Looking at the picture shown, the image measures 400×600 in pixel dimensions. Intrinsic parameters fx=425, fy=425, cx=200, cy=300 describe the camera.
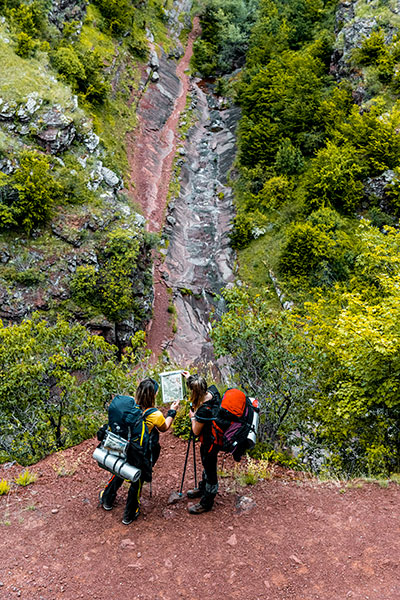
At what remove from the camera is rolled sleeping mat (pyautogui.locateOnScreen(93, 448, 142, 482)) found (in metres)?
6.01

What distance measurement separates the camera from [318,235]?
21.6 m

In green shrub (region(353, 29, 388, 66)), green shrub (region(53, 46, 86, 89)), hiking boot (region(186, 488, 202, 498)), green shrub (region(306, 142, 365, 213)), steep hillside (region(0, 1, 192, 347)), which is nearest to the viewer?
hiking boot (region(186, 488, 202, 498))

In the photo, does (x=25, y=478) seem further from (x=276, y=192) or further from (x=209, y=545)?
(x=276, y=192)

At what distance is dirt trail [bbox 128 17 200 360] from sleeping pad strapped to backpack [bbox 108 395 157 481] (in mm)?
15388

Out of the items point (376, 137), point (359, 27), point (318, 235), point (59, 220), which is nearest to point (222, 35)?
point (359, 27)

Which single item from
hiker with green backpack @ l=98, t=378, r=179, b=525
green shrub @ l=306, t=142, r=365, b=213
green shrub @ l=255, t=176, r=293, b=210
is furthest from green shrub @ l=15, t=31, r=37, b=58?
hiker with green backpack @ l=98, t=378, r=179, b=525

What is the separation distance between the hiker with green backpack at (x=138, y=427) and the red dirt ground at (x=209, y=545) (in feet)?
2.06

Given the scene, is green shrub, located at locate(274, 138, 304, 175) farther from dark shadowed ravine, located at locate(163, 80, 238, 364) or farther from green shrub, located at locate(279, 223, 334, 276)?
green shrub, located at locate(279, 223, 334, 276)

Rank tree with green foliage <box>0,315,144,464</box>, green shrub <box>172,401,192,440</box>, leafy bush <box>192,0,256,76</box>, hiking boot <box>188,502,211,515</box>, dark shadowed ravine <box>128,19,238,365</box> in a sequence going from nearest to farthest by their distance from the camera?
hiking boot <box>188,502,211,515</box> < tree with green foliage <box>0,315,144,464</box> < green shrub <box>172,401,192,440</box> < dark shadowed ravine <box>128,19,238,365</box> < leafy bush <box>192,0,256,76</box>

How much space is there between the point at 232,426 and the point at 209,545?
5.60 feet

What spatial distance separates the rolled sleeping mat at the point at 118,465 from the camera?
237 inches

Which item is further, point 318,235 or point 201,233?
point 201,233

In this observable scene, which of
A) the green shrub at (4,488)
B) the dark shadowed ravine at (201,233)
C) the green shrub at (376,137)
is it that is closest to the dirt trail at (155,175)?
the dark shadowed ravine at (201,233)

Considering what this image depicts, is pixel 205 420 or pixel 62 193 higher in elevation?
pixel 205 420
